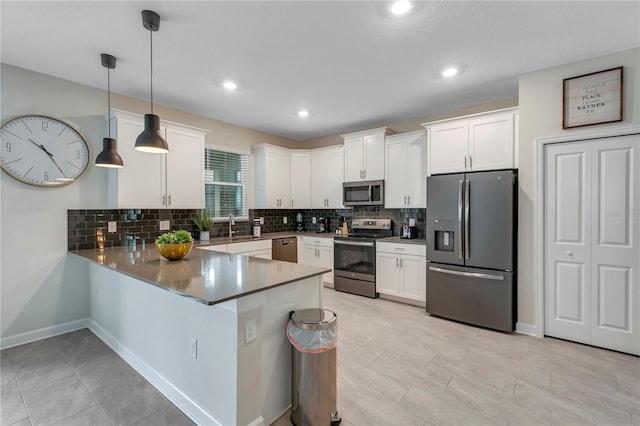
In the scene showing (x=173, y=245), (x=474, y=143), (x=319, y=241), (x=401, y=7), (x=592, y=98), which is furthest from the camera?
(x=319, y=241)

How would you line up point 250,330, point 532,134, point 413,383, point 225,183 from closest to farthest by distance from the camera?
point 250,330 < point 413,383 < point 532,134 < point 225,183

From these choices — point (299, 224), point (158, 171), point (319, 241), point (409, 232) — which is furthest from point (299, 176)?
point (158, 171)

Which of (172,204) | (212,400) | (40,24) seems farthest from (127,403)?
(40,24)

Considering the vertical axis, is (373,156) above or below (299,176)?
above

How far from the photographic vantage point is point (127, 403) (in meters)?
2.06

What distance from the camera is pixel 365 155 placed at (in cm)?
475

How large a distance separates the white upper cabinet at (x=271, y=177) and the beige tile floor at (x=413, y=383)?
2754mm

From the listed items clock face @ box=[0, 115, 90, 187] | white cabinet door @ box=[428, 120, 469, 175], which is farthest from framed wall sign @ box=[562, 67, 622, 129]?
clock face @ box=[0, 115, 90, 187]

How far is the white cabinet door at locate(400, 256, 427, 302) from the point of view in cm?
391

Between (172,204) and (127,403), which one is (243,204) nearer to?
(172,204)

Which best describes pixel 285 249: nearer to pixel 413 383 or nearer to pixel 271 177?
pixel 271 177

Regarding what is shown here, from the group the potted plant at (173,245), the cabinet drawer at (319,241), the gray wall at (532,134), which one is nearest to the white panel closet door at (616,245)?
the gray wall at (532,134)

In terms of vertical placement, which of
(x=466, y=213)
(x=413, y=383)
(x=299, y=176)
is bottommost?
(x=413, y=383)

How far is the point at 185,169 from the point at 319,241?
2319 mm
